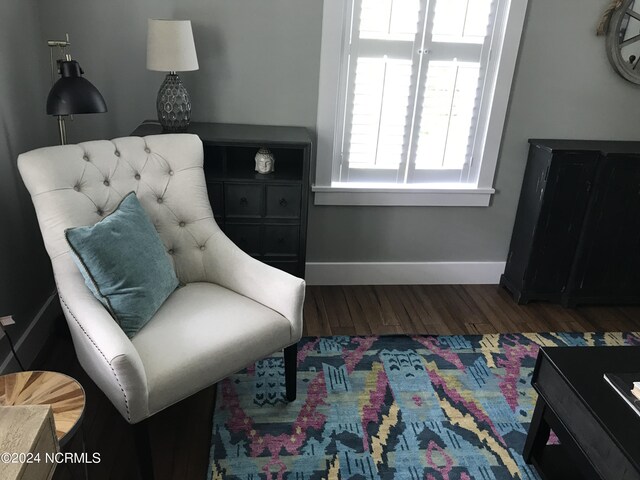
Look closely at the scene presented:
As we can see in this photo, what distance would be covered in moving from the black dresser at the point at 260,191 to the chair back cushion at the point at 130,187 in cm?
31

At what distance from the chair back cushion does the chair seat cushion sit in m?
0.22

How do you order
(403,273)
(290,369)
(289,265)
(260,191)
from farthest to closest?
(403,273) < (289,265) < (260,191) < (290,369)

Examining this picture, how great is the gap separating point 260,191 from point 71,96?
866 mm

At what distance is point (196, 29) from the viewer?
2.40m

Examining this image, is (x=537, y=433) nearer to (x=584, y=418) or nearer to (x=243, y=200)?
(x=584, y=418)

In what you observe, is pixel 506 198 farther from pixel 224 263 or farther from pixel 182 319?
pixel 182 319

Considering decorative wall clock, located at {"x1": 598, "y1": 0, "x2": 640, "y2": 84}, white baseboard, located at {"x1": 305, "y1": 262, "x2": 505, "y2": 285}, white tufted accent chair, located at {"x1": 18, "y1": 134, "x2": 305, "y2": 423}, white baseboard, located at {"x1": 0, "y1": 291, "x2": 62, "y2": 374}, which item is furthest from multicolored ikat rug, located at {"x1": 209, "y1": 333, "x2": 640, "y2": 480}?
decorative wall clock, located at {"x1": 598, "y1": 0, "x2": 640, "y2": 84}

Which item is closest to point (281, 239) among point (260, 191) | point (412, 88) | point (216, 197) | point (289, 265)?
point (289, 265)

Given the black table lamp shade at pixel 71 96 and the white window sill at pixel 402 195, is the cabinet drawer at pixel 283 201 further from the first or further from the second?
the black table lamp shade at pixel 71 96

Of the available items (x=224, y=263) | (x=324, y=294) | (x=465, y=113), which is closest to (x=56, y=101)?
(x=224, y=263)

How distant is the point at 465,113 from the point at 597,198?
0.79 m

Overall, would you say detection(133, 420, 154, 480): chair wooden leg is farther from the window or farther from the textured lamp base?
the window

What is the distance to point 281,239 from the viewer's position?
8.17 feet

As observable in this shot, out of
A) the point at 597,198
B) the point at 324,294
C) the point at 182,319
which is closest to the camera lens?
the point at 182,319
